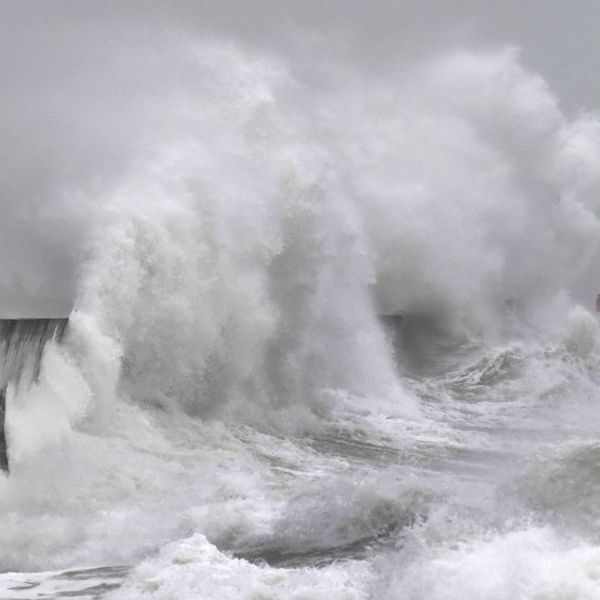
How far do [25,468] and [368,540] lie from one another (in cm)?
417

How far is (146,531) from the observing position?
792cm

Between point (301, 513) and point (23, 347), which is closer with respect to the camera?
point (301, 513)

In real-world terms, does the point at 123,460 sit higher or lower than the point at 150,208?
lower

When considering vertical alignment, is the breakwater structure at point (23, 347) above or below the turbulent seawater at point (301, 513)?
above

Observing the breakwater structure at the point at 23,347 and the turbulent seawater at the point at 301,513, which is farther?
the breakwater structure at the point at 23,347

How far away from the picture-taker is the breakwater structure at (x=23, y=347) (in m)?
11.4

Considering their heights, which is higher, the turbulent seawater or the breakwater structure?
the breakwater structure

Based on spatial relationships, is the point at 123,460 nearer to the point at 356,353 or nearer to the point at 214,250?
the point at 214,250

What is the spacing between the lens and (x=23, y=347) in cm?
1166

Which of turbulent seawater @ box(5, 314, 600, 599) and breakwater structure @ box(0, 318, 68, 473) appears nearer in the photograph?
turbulent seawater @ box(5, 314, 600, 599)

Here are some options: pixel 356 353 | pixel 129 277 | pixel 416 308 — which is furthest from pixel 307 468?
pixel 416 308

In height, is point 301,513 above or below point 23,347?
below

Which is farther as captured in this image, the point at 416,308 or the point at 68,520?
the point at 416,308

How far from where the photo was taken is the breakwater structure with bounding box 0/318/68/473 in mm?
11445
